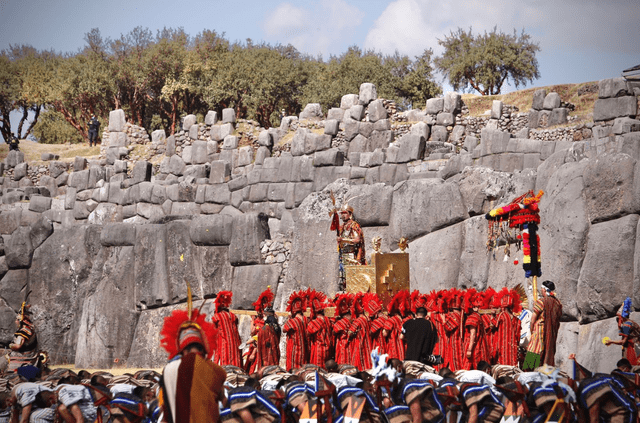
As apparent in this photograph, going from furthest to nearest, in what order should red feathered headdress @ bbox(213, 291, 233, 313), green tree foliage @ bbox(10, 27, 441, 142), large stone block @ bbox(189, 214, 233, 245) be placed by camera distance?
1. green tree foliage @ bbox(10, 27, 441, 142)
2. large stone block @ bbox(189, 214, 233, 245)
3. red feathered headdress @ bbox(213, 291, 233, 313)

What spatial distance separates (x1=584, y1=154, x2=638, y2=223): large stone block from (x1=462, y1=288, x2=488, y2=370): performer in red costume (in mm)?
2576

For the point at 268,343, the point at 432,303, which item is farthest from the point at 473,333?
the point at 268,343

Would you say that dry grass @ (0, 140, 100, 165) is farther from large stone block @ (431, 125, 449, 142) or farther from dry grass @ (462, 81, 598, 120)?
dry grass @ (462, 81, 598, 120)

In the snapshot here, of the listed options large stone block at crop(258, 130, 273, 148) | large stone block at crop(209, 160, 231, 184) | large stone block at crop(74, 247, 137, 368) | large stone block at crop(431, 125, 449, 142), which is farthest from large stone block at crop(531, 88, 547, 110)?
large stone block at crop(74, 247, 137, 368)

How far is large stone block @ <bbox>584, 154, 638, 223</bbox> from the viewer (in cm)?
1123

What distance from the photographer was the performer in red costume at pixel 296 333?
36.0ft

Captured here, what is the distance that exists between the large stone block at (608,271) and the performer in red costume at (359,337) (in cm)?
336

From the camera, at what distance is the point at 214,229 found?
53.4 feet

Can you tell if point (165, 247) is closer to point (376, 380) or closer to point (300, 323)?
point (300, 323)

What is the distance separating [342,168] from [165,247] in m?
6.88

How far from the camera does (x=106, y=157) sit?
3241 cm

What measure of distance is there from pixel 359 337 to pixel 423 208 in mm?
5052

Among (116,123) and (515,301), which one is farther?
(116,123)

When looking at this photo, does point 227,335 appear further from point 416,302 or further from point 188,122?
point 188,122
